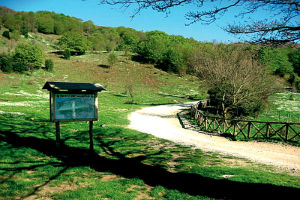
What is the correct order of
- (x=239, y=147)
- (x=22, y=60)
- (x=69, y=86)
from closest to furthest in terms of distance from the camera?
(x=69, y=86) < (x=239, y=147) < (x=22, y=60)

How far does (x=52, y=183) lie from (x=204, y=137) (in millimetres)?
10908

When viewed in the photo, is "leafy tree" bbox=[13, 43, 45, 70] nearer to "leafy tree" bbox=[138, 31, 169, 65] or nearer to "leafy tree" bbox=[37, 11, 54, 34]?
"leafy tree" bbox=[138, 31, 169, 65]

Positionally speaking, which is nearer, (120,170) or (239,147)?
(120,170)

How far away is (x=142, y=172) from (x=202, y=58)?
938 inches

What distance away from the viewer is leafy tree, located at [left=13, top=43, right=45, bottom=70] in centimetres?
4578

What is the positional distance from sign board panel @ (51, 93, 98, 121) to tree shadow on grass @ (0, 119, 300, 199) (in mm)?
1662

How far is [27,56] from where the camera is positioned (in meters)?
45.9

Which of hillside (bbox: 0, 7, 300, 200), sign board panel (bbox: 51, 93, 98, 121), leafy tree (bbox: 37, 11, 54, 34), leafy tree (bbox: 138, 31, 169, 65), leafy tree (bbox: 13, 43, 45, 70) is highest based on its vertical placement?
leafy tree (bbox: 37, 11, 54, 34)

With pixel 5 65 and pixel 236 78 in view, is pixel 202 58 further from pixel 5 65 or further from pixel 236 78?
pixel 5 65

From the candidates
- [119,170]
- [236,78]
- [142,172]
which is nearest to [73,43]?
[236,78]

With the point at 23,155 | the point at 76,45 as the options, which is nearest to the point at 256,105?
the point at 23,155

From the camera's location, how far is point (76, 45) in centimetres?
7531

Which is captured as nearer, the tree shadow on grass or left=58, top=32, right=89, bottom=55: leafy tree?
the tree shadow on grass

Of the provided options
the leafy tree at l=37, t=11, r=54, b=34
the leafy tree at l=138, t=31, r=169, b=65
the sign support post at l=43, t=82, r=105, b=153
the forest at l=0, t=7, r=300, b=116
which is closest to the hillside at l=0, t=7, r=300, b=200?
the sign support post at l=43, t=82, r=105, b=153
